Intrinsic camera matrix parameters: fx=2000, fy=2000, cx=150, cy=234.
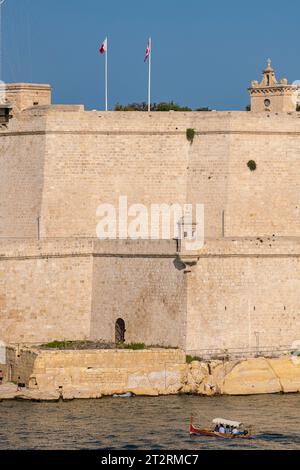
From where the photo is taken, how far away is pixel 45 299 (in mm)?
50781

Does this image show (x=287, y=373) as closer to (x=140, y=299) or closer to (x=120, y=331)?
(x=140, y=299)

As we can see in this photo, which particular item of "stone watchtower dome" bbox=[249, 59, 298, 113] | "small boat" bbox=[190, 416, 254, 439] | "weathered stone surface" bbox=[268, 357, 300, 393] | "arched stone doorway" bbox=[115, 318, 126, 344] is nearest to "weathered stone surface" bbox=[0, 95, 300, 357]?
"arched stone doorway" bbox=[115, 318, 126, 344]

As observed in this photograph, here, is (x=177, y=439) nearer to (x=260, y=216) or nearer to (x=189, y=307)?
(x=189, y=307)

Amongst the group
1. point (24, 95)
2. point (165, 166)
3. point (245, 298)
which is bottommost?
point (245, 298)

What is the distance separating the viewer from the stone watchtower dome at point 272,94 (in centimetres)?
6938

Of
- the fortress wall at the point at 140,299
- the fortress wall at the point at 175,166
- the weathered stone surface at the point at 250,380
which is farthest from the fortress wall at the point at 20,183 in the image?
the weathered stone surface at the point at 250,380

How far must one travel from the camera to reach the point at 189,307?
4962 centimetres

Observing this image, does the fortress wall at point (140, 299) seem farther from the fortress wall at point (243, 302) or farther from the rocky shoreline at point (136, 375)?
the rocky shoreline at point (136, 375)

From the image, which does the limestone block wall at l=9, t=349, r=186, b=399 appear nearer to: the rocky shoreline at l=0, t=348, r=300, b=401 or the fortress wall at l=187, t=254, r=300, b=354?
the rocky shoreline at l=0, t=348, r=300, b=401

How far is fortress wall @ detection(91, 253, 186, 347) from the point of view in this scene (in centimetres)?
4994

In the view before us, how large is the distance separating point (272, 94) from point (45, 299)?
21225 millimetres

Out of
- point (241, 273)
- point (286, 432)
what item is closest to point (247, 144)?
point (241, 273)
